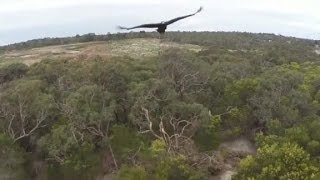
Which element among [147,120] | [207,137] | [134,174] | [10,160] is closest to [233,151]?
[207,137]

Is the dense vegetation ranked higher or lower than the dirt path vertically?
higher

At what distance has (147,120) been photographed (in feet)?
135

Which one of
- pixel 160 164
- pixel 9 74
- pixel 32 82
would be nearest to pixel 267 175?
pixel 160 164

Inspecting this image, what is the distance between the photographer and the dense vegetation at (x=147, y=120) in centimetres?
3788

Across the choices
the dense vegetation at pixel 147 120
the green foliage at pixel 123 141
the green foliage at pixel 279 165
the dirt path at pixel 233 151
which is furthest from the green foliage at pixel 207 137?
the green foliage at pixel 279 165

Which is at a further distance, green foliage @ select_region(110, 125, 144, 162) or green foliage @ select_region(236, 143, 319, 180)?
green foliage @ select_region(110, 125, 144, 162)

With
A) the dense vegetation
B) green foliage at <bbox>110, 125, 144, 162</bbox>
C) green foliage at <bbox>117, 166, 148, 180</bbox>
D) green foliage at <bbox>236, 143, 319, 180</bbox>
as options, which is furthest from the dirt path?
green foliage at <bbox>117, 166, 148, 180</bbox>

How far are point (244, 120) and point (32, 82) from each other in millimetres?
17506

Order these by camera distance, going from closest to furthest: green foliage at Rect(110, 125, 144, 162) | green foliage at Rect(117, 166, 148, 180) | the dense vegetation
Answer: green foliage at Rect(117, 166, 148, 180) → the dense vegetation → green foliage at Rect(110, 125, 144, 162)

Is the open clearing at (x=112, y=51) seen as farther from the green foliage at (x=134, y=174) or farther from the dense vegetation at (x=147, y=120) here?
the green foliage at (x=134, y=174)

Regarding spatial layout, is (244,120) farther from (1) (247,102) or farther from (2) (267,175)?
Answer: (2) (267,175)

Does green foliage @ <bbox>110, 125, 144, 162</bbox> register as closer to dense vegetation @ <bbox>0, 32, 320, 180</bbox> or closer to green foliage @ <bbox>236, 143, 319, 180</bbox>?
dense vegetation @ <bbox>0, 32, 320, 180</bbox>

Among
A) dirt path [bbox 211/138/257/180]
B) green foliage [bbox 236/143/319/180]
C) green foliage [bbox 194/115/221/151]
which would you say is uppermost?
green foliage [bbox 236/143/319/180]

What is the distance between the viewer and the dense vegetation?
124ft
